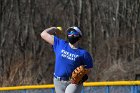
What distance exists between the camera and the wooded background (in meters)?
21.0

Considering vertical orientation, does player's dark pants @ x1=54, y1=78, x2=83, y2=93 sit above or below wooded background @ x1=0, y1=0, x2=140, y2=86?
above

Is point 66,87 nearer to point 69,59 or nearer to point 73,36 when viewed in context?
point 69,59

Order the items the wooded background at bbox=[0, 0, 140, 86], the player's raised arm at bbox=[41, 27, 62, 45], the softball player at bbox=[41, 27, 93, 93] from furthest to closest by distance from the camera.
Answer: the wooded background at bbox=[0, 0, 140, 86] → the player's raised arm at bbox=[41, 27, 62, 45] → the softball player at bbox=[41, 27, 93, 93]

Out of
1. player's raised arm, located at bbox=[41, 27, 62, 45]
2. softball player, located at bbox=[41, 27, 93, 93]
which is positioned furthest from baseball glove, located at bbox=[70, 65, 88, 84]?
player's raised arm, located at bbox=[41, 27, 62, 45]

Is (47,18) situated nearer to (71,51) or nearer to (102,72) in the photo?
(102,72)

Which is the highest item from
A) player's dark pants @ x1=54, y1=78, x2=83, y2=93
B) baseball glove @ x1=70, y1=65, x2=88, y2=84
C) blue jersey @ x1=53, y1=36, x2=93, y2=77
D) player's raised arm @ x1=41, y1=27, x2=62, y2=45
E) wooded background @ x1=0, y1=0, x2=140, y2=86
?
player's raised arm @ x1=41, y1=27, x2=62, y2=45

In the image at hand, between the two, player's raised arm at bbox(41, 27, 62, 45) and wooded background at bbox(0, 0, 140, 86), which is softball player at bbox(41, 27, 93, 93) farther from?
wooded background at bbox(0, 0, 140, 86)

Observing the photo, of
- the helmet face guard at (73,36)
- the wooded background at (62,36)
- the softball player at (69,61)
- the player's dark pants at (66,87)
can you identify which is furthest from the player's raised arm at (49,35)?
the wooded background at (62,36)

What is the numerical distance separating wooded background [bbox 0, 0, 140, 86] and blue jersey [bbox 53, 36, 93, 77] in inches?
527

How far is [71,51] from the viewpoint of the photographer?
7285 mm

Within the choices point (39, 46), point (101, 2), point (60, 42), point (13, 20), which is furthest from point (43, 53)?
point (60, 42)

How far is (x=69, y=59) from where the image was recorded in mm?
7273

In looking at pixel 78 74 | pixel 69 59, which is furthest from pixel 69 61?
pixel 78 74

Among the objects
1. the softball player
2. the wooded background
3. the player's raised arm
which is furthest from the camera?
the wooded background
